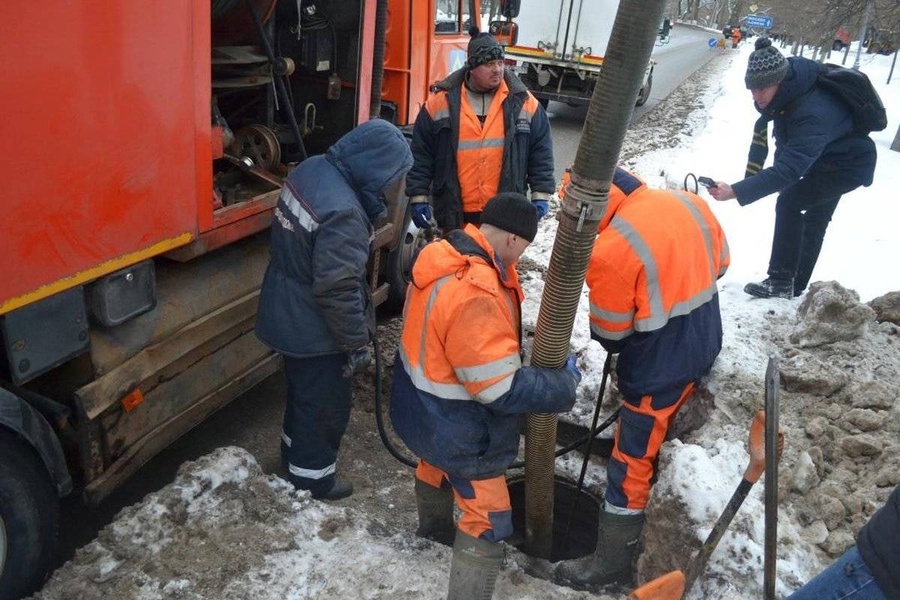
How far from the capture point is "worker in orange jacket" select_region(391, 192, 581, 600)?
232cm

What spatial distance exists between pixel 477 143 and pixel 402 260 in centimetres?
120

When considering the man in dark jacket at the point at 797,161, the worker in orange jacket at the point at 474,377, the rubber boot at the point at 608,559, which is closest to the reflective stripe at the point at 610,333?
the worker in orange jacket at the point at 474,377

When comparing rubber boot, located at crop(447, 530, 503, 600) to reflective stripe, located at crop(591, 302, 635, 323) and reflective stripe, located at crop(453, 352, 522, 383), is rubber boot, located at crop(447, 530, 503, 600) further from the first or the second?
reflective stripe, located at crop(591, 302, 635, 323)

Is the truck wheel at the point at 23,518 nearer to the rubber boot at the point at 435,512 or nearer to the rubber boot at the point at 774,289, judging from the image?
the rubber boot at the point at 435,512

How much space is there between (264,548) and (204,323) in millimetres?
1012

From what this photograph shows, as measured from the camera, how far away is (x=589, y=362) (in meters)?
4.45

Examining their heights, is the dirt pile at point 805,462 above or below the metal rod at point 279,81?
below

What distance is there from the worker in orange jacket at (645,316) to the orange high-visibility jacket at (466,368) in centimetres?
36

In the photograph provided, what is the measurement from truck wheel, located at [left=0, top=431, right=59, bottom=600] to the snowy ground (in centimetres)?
10

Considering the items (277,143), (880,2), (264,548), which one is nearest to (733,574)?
(264,548)

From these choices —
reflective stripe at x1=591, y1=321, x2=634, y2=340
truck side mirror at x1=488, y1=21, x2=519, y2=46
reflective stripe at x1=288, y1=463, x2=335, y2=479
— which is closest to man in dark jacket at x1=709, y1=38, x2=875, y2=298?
reflective stripe at x1=591, y1=321, x2=634, y2=340

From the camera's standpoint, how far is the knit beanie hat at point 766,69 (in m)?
4.06

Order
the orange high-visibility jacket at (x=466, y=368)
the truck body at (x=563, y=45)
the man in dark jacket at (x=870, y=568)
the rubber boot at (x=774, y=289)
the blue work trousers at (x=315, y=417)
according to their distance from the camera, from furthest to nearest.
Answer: the truck body at (x=563, y=45), the rubber boot at (x=774, y=289), the blue work trousers at (x=315, y=417), the orange high-visibility jacket at (x=466, y=368), the man in dark jacket at (x=870, y=568)

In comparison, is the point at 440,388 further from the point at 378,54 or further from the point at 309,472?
the point at 378,54
